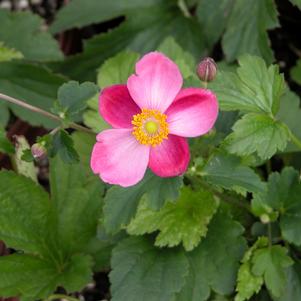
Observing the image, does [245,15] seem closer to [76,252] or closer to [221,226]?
[221,226]

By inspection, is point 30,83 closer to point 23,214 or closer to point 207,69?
point 23,214

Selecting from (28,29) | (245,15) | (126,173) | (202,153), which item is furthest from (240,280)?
(28,29)

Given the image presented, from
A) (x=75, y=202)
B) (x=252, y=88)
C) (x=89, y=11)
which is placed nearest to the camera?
(x=252, y=88)

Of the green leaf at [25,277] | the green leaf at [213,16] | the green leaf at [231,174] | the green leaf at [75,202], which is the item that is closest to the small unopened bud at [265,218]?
the green leaf at [231,174]

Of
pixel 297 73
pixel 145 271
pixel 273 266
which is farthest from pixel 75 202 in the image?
pixel 297 73

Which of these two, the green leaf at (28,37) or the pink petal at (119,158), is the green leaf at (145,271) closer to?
the pink petal at (119,158)
